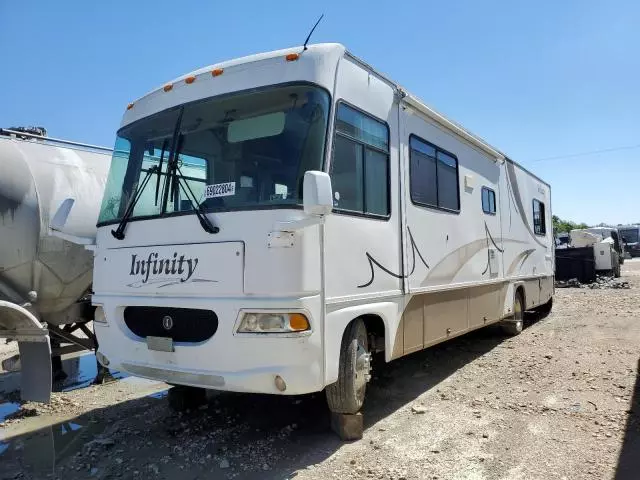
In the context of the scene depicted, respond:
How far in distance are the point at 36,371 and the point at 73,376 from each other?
86.4 inches

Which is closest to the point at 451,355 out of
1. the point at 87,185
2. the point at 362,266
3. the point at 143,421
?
the point at 362,266

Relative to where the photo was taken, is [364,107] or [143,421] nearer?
[364,107]

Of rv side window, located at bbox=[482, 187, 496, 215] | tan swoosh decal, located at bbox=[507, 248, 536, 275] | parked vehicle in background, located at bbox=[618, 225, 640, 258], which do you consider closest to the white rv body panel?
rv side window, located at bbox=[482, 187, 496, 215]

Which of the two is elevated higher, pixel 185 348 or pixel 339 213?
pixel 339 213

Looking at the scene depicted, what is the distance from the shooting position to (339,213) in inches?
165

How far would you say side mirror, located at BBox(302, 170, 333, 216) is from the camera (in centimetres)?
355

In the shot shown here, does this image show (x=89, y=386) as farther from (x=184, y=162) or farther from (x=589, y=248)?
(x=589, y=248)

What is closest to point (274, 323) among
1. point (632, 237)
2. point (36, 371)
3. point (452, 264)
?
point (452, 264)

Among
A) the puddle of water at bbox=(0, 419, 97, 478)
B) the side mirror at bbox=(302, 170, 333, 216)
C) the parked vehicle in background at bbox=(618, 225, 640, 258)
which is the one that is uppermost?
the parked vehicle in background at bbox=(618, 225, 640, 258)

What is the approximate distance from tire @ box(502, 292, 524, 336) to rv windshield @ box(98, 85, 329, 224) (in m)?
6.46

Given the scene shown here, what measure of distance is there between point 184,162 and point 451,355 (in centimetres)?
520

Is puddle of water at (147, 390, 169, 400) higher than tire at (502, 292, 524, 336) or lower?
lower

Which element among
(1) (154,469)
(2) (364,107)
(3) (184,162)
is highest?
(2) (364,107)

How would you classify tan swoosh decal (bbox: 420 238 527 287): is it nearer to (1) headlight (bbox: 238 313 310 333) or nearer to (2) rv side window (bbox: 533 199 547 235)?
(1) headlight (bbox: 238 313 310 333)
